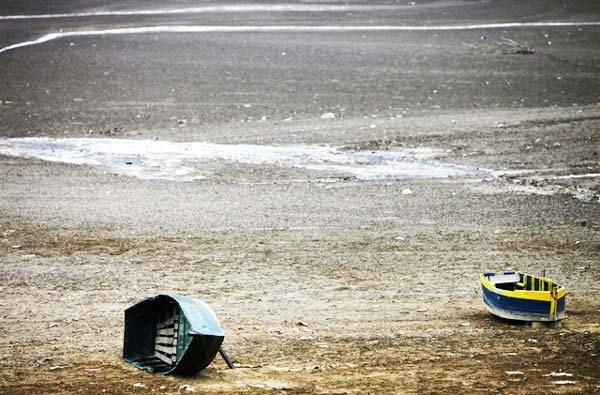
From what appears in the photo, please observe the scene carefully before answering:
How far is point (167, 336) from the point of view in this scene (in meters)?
7.75

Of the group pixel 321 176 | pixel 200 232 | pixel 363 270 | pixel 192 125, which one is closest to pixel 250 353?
pixel 363 270

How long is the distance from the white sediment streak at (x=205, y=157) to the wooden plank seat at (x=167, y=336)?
6707 mm

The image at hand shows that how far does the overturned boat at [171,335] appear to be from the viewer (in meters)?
7.06

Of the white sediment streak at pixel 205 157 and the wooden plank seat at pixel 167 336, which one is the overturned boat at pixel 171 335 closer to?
the wooden plank seat at pixel 167 336

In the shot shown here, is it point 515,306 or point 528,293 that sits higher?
point 528,293

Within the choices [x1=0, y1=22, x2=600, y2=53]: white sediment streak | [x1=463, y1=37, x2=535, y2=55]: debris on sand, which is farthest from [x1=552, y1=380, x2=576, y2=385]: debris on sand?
[x1=0, y1=22, x2=600, y2=53]: white sediment streak

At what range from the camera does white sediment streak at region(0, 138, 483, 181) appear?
14.8 meters

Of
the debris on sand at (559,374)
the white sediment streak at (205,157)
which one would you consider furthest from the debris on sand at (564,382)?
the white sediment streak at (205,157)

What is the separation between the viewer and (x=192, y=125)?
59.7ft

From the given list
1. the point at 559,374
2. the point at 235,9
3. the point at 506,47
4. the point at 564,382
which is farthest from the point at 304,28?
the point at 564,382

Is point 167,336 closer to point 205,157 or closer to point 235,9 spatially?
point 205,157

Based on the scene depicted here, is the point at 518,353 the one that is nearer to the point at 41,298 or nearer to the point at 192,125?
the point at 41,298

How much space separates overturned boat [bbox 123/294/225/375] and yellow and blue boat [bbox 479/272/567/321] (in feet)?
8.31

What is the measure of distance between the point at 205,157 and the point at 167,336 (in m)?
8.20
